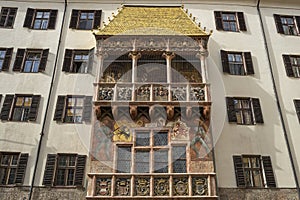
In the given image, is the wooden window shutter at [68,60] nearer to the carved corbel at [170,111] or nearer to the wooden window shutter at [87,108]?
the wooden window shutter at [87,108]

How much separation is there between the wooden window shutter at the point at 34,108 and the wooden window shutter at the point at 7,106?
3.54ft

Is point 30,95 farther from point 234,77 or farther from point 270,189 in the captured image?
point 270,189

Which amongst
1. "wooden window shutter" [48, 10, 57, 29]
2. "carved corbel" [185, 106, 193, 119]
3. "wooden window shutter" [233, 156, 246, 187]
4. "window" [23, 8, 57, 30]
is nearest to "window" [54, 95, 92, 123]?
"carved corbel" [185, 106, 193, 119]

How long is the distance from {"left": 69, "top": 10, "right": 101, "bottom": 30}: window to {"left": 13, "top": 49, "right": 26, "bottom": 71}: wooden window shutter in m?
3.24

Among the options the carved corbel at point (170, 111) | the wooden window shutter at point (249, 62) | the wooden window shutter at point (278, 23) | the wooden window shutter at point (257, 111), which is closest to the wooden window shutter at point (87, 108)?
the carved corbel at point (170, 111)

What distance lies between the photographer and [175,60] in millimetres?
19141

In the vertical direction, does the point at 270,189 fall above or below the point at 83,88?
below

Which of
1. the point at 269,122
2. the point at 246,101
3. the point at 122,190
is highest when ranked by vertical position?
the point at 246,101

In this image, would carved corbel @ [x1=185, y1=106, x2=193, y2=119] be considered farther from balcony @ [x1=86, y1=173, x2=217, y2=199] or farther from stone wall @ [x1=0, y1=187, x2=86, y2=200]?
stone wall @ [x1=0, y1=187, x2=86, y2=200]

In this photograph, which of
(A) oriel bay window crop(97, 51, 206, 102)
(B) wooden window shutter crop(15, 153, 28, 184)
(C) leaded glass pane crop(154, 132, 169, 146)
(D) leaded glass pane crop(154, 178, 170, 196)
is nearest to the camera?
(D) leaded glass pane crop(154, 178, 170, 196)

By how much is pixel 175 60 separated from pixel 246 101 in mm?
4291

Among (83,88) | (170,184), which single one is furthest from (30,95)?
(170,184)

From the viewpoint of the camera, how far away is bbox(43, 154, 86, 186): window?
16125 mm

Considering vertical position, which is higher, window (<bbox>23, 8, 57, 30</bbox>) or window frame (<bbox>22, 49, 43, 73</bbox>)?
window (<bbox>23, 8, 57, 30</bbox>)
